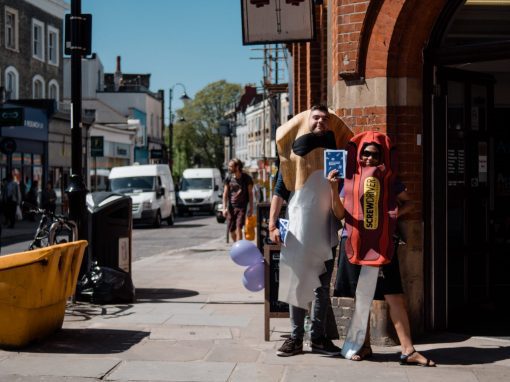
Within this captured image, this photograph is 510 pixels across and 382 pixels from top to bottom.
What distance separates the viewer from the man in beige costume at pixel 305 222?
6.45 meters

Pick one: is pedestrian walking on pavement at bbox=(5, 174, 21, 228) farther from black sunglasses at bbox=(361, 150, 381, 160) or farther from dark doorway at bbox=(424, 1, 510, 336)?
black sunglasses at bbox=(361, 150, 381, 160)

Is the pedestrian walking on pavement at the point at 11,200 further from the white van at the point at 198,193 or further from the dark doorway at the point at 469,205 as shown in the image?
the dark doorway at the point at 469,205

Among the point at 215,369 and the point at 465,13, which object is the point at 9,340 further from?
the point at 465,13

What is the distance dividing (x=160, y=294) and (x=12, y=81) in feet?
95.9

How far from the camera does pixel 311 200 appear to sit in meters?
6.44

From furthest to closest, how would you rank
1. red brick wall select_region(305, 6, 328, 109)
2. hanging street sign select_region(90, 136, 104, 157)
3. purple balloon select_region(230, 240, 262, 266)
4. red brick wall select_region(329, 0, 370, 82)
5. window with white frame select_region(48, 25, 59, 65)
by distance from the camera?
window with white frame select_region(48, 25, 59, 65)
hanging street sign select_region(90, 136, 104, 157)
red brick wall select_region(305, 6, 328, 109)
purple balloon select_region(230, 240, 262, 266)
red brick wall select_region(329, 0, 370, 82)

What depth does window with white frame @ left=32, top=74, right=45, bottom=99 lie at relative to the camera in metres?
39.6

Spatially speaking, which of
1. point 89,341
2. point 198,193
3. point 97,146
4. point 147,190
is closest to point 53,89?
point 97,146

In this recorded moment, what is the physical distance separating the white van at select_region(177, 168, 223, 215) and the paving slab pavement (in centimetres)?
2921

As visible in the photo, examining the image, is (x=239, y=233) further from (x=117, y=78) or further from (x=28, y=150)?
(x=117, y=78)

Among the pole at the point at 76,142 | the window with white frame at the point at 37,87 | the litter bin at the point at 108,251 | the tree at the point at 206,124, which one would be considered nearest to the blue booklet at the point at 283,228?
the litter bin at the point at 108,251

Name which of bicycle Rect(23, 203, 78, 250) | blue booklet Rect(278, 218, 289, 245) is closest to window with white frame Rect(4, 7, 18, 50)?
bicycle Rect(23, 203, 78, 250)

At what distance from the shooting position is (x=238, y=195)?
1584 cm

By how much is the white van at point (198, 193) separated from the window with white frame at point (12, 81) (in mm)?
8876
